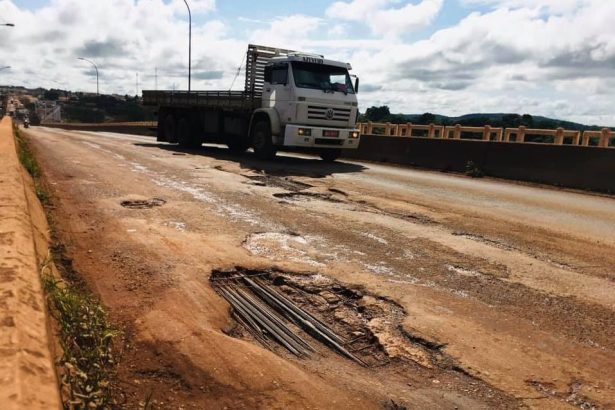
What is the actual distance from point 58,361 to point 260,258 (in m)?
2.84

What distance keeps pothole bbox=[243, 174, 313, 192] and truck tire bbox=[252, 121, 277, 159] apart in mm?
3436

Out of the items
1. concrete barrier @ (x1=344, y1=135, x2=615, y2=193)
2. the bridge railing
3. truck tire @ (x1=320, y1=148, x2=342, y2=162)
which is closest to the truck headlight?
truck tire @ (x1=320, y1=148, x2=342, y2=162)

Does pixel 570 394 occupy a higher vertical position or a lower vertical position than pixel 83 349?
lower

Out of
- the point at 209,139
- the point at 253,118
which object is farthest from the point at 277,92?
the point at 209,139

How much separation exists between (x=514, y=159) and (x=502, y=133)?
461 cm

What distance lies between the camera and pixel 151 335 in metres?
3.19

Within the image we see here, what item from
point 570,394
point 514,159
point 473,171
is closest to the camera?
point 570,394

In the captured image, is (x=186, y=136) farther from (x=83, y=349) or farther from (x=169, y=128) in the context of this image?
(x=83, y=349)

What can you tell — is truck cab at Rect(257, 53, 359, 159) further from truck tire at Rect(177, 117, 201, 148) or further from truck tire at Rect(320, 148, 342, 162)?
truck tire at Rect(177, 117, 201, 148)

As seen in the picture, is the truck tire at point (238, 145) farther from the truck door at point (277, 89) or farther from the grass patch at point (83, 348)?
the grass patch at point (83, 348)

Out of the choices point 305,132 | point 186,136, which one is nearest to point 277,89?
point 305,132

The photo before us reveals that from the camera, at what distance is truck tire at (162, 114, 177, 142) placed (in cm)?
1984

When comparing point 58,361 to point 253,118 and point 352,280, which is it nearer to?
point 352,280

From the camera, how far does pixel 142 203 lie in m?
7.41
